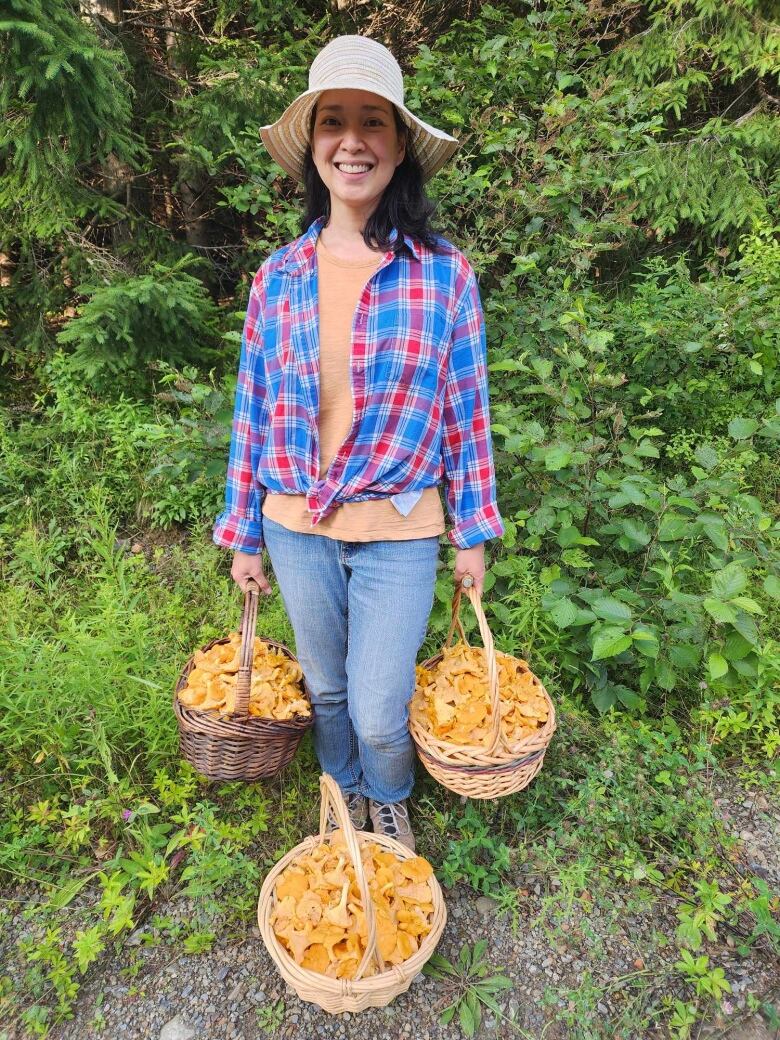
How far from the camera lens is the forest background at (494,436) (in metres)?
2.01

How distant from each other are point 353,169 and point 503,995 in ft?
7.38

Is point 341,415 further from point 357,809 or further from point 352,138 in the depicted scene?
point 357,809

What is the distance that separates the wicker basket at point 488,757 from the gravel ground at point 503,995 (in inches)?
17.0

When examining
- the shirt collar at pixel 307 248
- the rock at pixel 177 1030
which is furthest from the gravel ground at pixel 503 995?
the shirt collar at pixel 307 248

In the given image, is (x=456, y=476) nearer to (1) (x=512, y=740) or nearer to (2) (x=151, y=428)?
(1) (x=512, y=740)

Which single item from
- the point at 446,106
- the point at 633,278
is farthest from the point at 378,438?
the point at 633,278

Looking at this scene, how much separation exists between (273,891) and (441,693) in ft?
2.33

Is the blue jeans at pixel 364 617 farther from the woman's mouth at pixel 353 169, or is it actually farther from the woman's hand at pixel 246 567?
the woman's mouth at pixel 353 169

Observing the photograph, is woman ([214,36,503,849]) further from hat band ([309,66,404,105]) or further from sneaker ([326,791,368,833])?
sneaker ([326,791,368,833])

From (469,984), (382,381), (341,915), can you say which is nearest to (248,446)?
(382,381)

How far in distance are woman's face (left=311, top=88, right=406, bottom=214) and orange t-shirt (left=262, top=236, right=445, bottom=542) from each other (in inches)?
6.6

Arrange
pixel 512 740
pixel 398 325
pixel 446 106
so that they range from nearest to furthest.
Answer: pixel 398 325, pixel 512 740, pixel 446 106

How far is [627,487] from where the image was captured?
226 centimetres

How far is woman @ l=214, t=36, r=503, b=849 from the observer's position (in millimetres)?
1522
